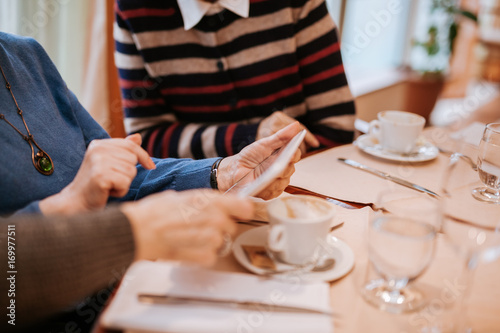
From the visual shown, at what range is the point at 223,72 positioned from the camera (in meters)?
1.53

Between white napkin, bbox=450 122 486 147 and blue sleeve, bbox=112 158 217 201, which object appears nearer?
blue sleeve, bbox=112 158 217 201

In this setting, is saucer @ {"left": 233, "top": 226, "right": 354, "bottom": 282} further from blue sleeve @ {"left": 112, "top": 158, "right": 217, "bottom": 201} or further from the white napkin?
the white napkin

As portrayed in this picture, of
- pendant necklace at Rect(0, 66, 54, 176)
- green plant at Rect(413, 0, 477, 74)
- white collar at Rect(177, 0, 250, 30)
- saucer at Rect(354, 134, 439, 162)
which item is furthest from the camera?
green plant at Rect(413, 0, 477, 74)

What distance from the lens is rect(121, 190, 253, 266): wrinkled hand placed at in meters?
0.62

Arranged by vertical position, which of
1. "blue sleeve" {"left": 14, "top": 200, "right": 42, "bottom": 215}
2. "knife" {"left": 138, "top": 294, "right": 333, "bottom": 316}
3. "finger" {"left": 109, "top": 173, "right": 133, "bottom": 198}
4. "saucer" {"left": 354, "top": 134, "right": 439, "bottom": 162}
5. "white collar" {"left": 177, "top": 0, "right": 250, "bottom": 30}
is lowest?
"saucer" {"left": 354, "top": 134, "right": 439, "bottom": 162}

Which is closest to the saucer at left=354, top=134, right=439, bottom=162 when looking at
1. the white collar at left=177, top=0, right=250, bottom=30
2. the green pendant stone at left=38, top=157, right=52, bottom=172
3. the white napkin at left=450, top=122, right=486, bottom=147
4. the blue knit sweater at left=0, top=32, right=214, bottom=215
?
the white napkin at left=450, top=122, right=486, bottom=147

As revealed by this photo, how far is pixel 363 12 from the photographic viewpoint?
141 inches

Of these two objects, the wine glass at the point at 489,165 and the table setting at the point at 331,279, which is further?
the wine glass at the point at 489,165

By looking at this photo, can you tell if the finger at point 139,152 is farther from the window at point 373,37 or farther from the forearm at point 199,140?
the window at point 373,37

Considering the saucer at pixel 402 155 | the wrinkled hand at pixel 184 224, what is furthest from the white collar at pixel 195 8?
the wrinkled hand at pixel 184 224

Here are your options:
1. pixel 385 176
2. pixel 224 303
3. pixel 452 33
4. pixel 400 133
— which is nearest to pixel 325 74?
pixel 400 133

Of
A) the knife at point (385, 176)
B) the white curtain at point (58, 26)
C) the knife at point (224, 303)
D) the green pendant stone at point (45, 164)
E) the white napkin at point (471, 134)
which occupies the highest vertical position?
the white curtain at point (58, 26)

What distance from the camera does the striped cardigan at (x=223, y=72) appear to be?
147 centimetres

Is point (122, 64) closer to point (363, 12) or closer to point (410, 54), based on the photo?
point (363, 12)
